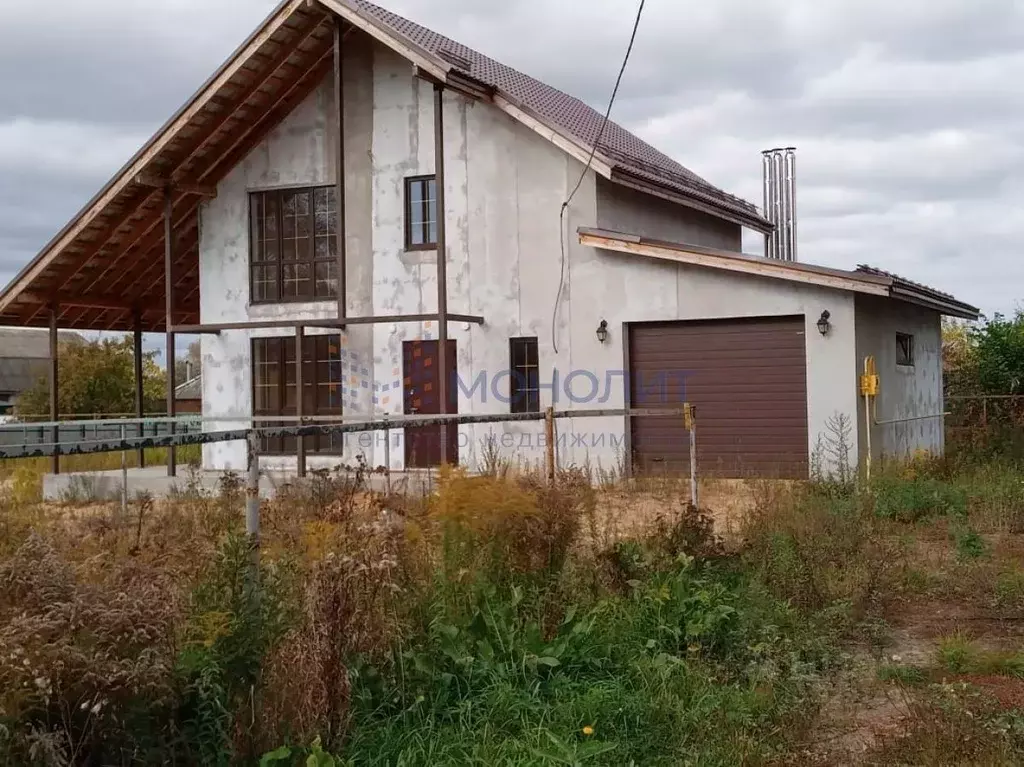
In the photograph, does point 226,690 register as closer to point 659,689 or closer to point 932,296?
point 659,689

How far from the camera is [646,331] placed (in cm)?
1702

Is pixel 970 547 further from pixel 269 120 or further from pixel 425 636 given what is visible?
pixel 269 120

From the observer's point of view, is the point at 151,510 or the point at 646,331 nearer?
the point at 151,510

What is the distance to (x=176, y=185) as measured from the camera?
63.1 ft

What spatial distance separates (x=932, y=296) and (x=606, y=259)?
233 inches

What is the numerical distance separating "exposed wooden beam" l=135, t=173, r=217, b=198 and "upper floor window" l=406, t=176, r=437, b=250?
13.5 ft

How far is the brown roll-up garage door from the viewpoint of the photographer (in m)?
16.0

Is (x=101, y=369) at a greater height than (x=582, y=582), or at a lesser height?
greater

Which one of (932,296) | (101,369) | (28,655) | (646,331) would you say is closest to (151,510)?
(28,655)

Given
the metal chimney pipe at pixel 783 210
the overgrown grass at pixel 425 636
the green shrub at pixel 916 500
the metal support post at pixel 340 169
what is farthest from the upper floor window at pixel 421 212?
the metal chimney pipe at pixel 783 210

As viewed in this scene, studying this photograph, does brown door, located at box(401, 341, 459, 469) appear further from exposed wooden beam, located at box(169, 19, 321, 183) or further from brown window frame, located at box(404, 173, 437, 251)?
exposed wooden beam, located at box(169, 19, 321, 183)

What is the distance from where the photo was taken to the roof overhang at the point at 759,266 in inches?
585

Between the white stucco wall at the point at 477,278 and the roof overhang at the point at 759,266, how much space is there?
35cm

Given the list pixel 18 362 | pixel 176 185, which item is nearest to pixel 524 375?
pixel 176 185
